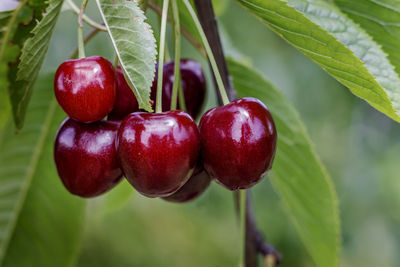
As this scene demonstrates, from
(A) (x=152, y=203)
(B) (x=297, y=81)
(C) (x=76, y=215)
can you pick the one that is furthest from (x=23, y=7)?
(A) (x=152, y=203)

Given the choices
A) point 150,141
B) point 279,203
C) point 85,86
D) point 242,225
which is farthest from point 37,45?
point 279,203

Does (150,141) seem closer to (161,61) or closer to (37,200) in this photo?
(161,61)

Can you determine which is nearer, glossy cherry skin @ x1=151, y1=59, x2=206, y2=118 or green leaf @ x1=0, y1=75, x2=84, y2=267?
glossy cherry skin @ x1=151, y1=59, x2=206, y2=118

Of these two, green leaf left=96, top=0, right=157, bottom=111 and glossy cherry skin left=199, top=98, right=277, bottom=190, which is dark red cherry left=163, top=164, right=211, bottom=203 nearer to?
glossy cherry skin left=199, top=98, right=277, bottom=190

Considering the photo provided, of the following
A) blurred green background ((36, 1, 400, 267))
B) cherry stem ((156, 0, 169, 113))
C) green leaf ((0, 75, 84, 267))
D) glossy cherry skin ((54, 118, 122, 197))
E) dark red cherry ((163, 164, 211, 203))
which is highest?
cherry stem ((156, 0, 169, 113))

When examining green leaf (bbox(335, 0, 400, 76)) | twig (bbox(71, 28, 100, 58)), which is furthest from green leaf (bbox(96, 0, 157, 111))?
green leaf (bbox(335, 0, 400, 76))

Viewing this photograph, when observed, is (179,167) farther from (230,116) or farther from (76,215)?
(76,215)

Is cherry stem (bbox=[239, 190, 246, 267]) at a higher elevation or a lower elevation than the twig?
lower
